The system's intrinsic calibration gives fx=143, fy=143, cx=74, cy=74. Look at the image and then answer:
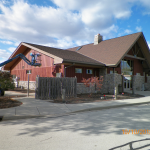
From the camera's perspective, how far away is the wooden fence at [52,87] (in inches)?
447

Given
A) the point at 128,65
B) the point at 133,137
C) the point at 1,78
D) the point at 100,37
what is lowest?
the point at 133,137

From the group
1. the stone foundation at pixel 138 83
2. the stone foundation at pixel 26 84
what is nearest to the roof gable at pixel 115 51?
A: the stone foundation at pixel 138 83

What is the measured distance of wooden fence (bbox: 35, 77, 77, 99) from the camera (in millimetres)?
11352

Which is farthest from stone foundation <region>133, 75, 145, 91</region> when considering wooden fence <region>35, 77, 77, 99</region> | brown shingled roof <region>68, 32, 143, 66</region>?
wooden fence <region>35, 77, 77, 99</region>

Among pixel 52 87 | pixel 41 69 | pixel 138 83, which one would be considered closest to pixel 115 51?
pixel 138 83

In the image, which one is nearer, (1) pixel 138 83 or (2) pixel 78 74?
(2) pixel 78 74

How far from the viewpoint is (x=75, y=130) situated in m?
4.92

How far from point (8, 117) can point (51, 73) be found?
9.47m

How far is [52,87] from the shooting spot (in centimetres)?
1195

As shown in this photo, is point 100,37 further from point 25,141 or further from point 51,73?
point 25,141

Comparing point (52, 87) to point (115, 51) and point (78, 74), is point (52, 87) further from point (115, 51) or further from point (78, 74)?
point (115, 51)

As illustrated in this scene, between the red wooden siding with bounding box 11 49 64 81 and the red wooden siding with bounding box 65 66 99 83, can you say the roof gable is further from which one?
the red wooden siding with bounding box 11 49 64 81

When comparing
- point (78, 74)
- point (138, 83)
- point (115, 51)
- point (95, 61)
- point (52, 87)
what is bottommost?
point (52, 87)

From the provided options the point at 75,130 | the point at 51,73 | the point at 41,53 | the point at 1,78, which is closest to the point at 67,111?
the point at 75,130
